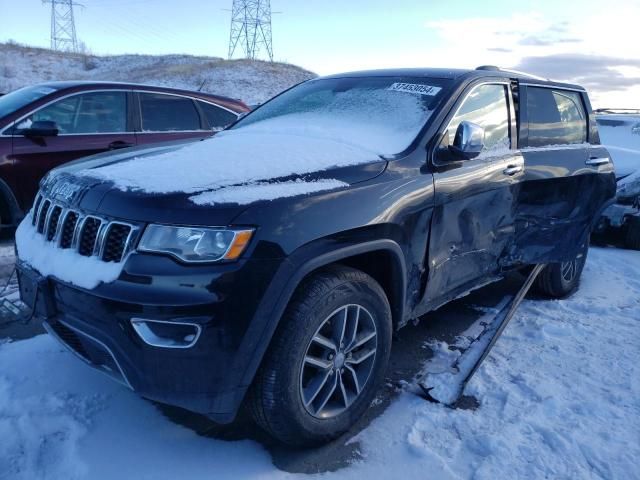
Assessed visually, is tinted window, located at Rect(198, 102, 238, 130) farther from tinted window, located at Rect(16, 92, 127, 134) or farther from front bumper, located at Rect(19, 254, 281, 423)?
front bumper, located at Rect(19, 254, 281, 423)

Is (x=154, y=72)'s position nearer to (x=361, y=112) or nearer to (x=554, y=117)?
(x=554, y=117)

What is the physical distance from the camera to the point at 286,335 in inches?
89.2

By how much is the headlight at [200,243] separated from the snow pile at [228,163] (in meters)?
0.19

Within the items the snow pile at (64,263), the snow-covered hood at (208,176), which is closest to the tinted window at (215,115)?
the snow-covered hood at (208,176)

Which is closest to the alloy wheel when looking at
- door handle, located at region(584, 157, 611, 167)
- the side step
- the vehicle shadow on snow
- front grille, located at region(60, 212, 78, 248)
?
the vehicle shadow on snow

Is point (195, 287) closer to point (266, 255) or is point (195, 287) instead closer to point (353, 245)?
point (266, 255)

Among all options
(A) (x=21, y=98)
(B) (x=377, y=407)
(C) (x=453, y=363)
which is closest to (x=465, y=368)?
(C) (x=453, y=363)

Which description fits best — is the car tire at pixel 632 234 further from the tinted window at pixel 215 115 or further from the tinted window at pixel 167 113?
the tinted window at pixel 167 113

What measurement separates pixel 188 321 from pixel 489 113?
2.56 metres

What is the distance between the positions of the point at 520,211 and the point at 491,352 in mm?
1018

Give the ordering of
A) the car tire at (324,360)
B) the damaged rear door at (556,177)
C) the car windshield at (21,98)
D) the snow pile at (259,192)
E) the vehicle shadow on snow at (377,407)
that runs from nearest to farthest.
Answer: the snow pile at (259,192) < the car tire at (324,360) < the vehicle shadow on snow at (377,407) < the damaged rear door at (556,177) < the car windshield at (21,98)

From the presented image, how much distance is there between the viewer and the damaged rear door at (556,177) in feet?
12.8

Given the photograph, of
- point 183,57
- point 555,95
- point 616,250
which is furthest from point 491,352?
point 183,57

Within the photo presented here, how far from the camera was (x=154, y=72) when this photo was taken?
3925 centimetres
